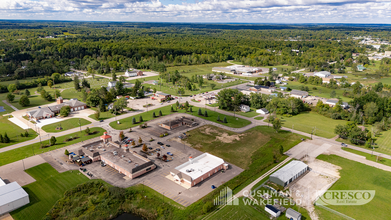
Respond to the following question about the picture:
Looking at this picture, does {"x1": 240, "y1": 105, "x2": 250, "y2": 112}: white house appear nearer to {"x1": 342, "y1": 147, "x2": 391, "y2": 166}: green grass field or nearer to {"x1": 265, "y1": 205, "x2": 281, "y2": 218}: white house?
{"x1": 342, "y1": 147, "x2": 391, "y2": 166}: green grass field

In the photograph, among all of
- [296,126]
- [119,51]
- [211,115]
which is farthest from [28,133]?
[119,51]

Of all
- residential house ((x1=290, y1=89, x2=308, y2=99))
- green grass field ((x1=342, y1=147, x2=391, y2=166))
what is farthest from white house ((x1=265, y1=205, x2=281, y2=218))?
residential house ((x1=290, y1=89, x2=308, y2=99))

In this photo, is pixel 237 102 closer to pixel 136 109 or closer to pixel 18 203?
pixel 136 109

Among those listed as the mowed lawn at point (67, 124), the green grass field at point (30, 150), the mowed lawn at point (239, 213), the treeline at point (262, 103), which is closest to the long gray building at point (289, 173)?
the mowed lawn at point (239, 213)

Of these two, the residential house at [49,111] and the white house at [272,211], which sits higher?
the residential house at [49,111]

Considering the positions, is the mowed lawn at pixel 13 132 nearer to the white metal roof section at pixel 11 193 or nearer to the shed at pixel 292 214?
the white metal roof section at pixel 11 193
